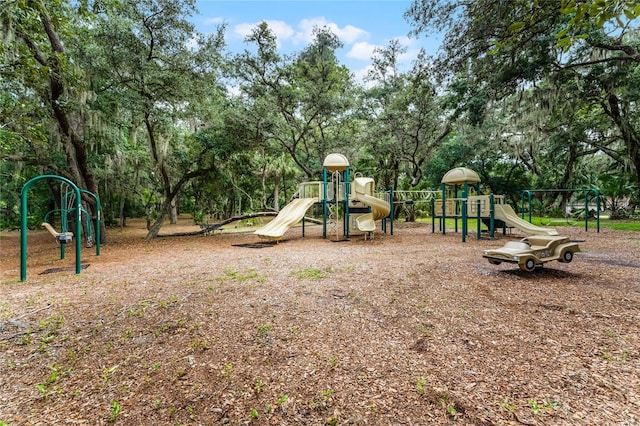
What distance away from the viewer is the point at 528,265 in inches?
191

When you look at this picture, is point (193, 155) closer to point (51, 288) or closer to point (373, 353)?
point (51, 288)

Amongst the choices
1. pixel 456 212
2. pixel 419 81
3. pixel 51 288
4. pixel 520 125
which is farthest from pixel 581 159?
pixel 51 288

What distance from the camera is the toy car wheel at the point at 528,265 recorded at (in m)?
4.85

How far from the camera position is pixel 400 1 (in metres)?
6.07

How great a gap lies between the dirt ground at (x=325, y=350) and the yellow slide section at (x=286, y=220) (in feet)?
15.9

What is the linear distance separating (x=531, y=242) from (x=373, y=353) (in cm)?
432

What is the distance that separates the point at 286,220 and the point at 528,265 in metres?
7.04

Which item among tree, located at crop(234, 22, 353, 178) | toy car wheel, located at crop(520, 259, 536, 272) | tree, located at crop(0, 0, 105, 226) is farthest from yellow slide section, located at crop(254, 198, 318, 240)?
toy car wheel, located at crop(520, 259, 536, 272)

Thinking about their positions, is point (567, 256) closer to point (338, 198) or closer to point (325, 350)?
point (325, 350)

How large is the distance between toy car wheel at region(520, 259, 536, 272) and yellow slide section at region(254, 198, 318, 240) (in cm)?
646

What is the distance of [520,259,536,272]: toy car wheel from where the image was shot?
15.9 feet

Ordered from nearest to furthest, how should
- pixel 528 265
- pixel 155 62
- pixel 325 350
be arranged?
pixel 325 350, pixel 528 265, pixel 155 62

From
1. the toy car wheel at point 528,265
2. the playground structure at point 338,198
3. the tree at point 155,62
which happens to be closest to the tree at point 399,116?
the playground structure at point 338,198

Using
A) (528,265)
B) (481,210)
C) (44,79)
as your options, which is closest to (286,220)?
(481,210)
